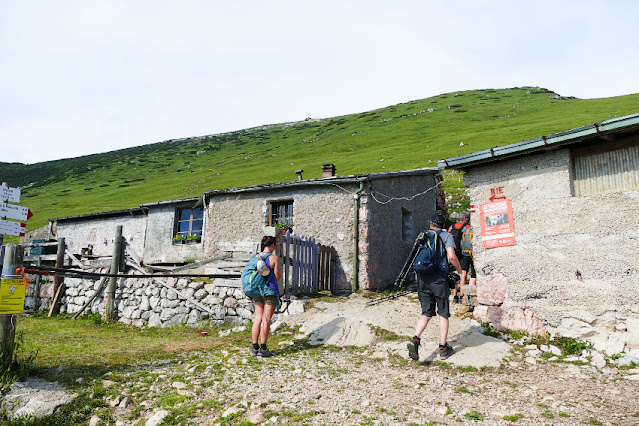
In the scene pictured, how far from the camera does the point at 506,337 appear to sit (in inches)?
248

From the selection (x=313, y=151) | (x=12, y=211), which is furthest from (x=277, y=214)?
(x=313, y=151)

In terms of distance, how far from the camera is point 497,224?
22.4 ft

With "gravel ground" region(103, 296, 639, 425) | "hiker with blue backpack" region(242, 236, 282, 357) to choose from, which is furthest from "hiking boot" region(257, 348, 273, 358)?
"gravel ground" region(103, 296, 639, 425)

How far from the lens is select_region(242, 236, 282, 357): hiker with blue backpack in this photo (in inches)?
242

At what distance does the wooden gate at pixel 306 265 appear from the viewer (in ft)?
31.2

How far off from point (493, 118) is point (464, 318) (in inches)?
2266

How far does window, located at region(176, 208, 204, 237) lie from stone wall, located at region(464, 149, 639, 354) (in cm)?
1287

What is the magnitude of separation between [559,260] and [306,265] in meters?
5.78

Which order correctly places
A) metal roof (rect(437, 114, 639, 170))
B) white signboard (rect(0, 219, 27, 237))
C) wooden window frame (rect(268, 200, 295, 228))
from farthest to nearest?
wooden window frame (rect(268, 200, 295, 228)) → metal roof (rect(437, 114, 639, 170)) → white signboard (rect(0, 219, 27, 237))

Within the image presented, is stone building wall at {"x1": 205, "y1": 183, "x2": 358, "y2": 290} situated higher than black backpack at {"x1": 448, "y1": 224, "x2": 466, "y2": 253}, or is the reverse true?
stone building wall at {"x1": 205, "y1": 183, "x2": 358, "y2": 290}

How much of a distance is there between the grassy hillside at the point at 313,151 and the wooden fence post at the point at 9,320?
937 inches

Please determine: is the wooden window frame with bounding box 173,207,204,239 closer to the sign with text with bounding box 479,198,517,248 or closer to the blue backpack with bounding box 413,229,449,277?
the sign with text with bounding box 479,198,517,248

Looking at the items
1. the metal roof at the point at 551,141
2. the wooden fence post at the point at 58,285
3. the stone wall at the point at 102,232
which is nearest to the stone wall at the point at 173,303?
the wooden fence post at the point at 58,285

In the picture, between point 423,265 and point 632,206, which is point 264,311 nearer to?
point 423,265
